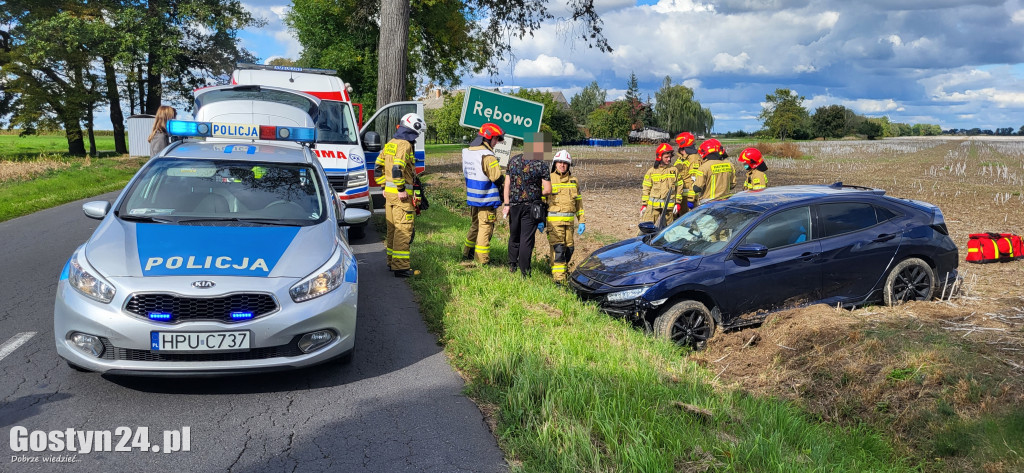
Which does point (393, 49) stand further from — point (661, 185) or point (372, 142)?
point (661, 185)

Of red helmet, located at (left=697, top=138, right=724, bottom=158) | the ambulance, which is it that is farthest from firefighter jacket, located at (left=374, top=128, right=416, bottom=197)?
red helmet, located at (left=697, top=138, right=724, bottom=158)

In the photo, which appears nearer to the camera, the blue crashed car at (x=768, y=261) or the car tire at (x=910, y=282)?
the blue crashed car at (x=768, y=261)

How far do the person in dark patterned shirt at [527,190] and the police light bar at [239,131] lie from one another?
7.91ft

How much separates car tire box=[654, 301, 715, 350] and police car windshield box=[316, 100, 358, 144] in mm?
7456

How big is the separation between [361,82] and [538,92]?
61.8m

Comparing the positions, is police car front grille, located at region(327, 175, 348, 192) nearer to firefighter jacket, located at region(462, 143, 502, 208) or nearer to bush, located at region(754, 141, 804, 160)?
firefighter jacket, located at region(462, 143, 502, 208)

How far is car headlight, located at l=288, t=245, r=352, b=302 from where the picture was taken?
15.0 ft

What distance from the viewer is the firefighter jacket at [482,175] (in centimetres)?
866

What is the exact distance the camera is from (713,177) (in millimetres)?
10125

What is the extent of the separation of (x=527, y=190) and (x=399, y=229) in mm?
1624

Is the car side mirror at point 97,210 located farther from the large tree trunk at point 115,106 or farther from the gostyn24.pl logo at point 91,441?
the large tree trunk at point 115,106

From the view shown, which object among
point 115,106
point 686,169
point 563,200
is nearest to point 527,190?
point 563,200

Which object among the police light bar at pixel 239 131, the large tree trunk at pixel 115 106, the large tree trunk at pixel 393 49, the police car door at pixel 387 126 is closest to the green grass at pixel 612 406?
the police light bar at pixel 239 131

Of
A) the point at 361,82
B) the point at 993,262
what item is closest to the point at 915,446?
the point at 993,262
